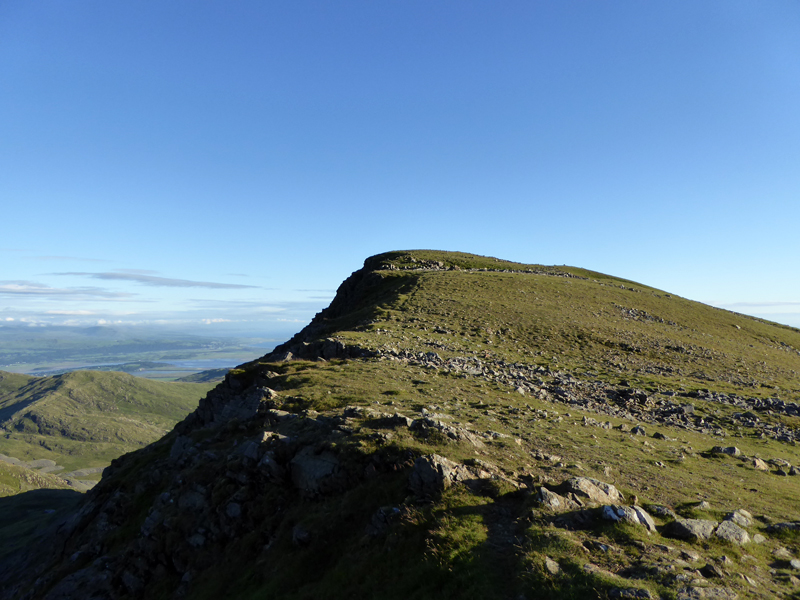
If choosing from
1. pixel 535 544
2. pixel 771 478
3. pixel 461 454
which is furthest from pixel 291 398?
pixel 771 478

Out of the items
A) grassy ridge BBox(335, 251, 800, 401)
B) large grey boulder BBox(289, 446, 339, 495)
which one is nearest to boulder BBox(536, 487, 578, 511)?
large grey boulder BBox(289, 446, 339, 495)

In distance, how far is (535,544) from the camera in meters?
10.8

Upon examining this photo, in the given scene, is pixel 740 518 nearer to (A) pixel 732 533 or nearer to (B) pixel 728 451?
(A) pixel 732 533

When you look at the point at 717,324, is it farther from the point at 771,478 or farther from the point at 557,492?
the point at 557,492

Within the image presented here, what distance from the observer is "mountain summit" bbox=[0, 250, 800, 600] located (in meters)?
10.7

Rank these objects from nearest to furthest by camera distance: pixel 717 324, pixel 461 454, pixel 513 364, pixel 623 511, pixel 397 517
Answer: pixel 623 511
pixel 397 517
pixel 461 454
pixel 513 364
pixel 717 324

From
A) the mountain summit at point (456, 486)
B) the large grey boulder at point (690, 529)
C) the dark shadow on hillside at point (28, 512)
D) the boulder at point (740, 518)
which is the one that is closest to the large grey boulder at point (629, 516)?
the mountain summit at point (456, 486)

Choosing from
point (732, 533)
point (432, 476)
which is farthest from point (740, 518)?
point (432, 476)

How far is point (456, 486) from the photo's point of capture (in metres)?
13.8

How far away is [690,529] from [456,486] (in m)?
6.61

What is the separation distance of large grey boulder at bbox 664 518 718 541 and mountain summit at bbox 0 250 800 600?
0.07 m

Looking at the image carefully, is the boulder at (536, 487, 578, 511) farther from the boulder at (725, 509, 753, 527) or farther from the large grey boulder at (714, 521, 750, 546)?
the boulder at (725, 509, 753, 527)

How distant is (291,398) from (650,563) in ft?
63.7

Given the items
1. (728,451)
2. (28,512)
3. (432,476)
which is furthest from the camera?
(28,512)
